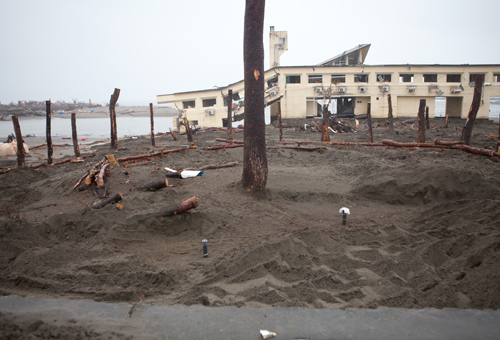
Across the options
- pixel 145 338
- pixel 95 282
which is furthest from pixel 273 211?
pixel 145 338

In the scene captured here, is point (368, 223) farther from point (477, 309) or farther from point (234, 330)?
point (234, 330)

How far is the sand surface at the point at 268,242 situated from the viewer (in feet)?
14.1

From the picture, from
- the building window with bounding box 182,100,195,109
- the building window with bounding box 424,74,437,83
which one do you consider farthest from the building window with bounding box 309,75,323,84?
the building window with bounding box 182,100,195,109

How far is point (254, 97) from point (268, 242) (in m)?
3.51

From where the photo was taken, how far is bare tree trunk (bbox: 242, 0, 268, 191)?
743 centimetres

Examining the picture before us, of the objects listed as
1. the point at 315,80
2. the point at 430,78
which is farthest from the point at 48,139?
the point at 430,78

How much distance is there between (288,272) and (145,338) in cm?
207

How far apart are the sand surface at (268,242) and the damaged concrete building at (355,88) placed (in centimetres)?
2681

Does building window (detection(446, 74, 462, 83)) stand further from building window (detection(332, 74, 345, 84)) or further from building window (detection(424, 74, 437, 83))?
building window (detection(332, 74, 345, 84))

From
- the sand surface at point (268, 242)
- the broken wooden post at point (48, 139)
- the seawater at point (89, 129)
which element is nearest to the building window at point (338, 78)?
the seawater at point (89, 129)

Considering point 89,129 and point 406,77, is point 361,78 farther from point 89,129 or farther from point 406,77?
point 89,129

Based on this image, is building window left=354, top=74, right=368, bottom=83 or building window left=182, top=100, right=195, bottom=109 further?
building window left=182, top=100, right=195, bottom=109

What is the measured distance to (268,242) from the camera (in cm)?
548

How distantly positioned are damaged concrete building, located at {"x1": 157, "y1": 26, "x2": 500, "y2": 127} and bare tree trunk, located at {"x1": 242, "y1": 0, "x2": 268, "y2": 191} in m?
27.0
